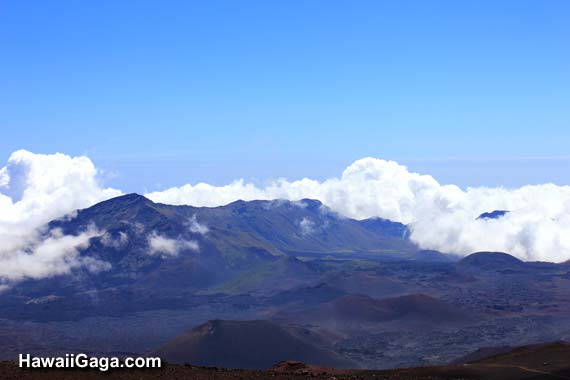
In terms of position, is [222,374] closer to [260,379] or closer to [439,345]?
[260,379]

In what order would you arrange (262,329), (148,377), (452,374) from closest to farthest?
1. (148,377)
2. (452,374)
3. (262,329)

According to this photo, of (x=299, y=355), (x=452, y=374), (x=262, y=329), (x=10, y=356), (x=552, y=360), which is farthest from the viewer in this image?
(x=10, y=356)

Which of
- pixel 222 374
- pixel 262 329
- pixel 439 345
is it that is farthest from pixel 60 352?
pixel 222 374

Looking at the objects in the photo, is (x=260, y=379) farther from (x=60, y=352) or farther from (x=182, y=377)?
(x=60, y=352)

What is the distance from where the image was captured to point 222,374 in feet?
213

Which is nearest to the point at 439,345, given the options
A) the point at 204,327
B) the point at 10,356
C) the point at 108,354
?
the point at 204,327

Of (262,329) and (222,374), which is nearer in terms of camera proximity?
(222,374)

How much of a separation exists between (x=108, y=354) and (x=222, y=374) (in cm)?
13601

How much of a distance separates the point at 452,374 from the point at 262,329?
104 m

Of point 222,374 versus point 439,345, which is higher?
point 222,374

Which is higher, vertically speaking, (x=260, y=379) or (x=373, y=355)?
(x=260, y=379)

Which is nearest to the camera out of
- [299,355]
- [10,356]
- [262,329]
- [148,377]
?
[148,377]

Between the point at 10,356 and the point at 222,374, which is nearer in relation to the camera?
the point at 222,374

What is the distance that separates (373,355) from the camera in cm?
17875
